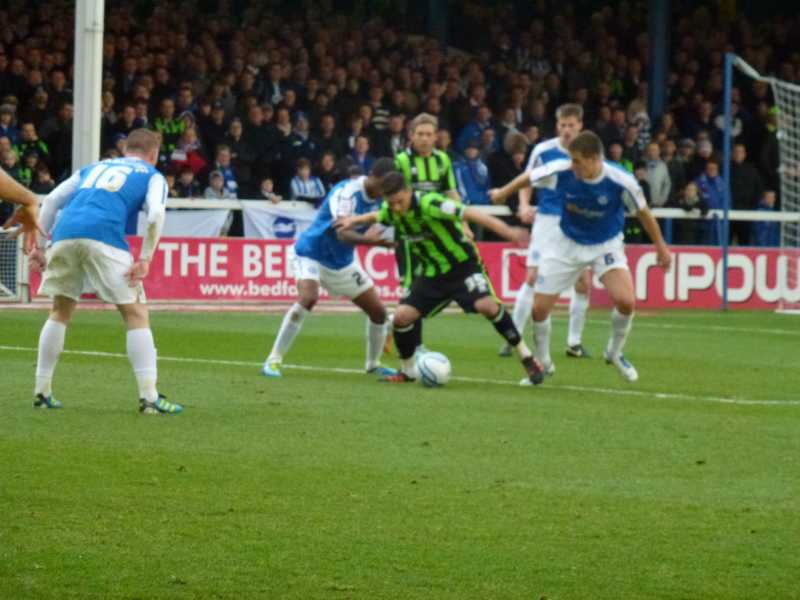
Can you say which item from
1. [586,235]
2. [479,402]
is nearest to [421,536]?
[479,402]

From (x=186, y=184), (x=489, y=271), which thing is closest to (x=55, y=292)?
(x=186, y=184)

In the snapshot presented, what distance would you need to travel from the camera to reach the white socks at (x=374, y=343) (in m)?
12.9

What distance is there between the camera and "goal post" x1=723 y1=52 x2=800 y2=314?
869 inches

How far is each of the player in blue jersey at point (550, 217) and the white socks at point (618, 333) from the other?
84 centimetres

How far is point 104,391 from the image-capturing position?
1084 centimetres

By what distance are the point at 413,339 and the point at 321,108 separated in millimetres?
10497

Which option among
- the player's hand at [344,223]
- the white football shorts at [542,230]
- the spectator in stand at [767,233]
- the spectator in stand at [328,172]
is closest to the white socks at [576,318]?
the white football shorts at [542,230]

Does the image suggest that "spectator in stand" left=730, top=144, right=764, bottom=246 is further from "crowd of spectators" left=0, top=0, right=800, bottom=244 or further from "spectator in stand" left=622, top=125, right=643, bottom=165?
"spectator in stand" left=622, top=125, right=643, bottom=165

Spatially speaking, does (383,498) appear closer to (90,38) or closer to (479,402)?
(479,402)

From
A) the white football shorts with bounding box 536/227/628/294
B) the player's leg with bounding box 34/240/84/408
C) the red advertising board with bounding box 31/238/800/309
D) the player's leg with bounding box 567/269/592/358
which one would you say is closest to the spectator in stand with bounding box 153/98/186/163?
the red advertising board with bounding box 31/238/800/309

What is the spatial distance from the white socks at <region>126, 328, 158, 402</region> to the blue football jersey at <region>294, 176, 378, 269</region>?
3.33 m

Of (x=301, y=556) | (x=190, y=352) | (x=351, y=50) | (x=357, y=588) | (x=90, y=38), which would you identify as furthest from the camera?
(x=351, y=50)

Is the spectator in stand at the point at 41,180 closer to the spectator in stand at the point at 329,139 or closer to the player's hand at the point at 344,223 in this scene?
the spectator in stand at the point at 329,139

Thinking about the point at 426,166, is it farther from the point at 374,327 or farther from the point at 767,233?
the point at 767,233
